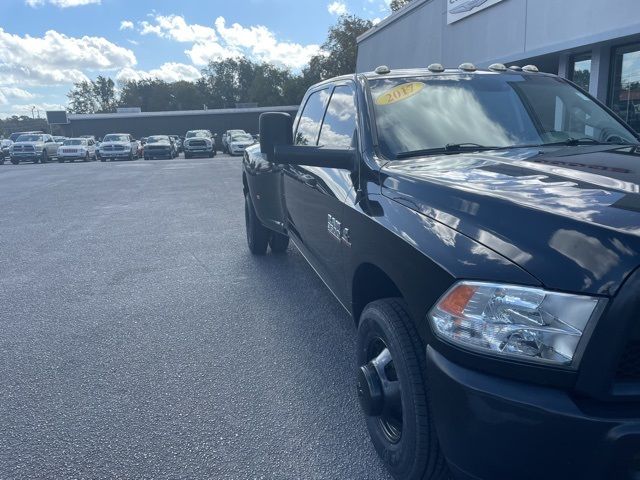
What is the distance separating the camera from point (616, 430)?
1567mm

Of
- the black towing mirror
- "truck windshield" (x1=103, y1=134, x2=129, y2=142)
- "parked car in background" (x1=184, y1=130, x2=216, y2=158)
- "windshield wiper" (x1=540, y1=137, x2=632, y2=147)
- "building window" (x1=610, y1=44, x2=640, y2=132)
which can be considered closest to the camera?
the black towing mirror

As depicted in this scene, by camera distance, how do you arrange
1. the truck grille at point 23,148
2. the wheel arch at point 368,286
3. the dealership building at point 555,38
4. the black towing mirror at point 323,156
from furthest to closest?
the truck grille at point 23,148
the dealership building at point 555,38
the black towing mirror at point 323,156
the wheel arch at point 368,286

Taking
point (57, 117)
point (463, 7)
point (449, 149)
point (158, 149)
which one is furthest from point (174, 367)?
point (57, 117)

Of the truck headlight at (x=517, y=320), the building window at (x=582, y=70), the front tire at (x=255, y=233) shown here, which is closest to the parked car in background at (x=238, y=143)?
the building window at (x=582, y=70)

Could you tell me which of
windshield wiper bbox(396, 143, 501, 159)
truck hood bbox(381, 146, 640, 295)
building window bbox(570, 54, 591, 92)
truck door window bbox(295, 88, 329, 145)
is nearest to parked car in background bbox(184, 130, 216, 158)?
building window bbox(570, 54, 591, 92)

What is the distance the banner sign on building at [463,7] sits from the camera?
49.7 feet

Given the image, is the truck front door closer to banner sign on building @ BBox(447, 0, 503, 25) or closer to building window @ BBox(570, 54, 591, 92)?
building window @ BBox(570, 54, 591, 92)

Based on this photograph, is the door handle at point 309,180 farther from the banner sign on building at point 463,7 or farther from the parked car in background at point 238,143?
the parked car in background at point 238,143

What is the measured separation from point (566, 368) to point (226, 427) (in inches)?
76.1

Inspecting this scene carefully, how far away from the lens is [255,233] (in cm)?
653

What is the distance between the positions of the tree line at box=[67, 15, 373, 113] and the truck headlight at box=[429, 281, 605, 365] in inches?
1972

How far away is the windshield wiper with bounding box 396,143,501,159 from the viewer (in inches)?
122

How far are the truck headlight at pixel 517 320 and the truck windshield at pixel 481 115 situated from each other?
137 cm

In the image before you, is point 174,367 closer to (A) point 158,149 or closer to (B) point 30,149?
(A) point 158,149
